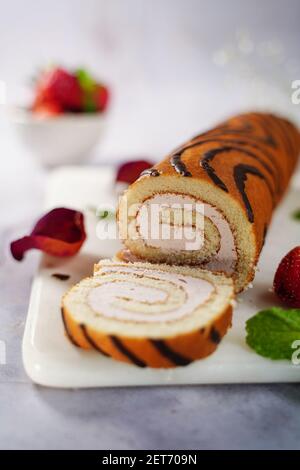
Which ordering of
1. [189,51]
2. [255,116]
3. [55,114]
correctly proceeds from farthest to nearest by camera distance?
[189,51]
[55,114]
[255,116]

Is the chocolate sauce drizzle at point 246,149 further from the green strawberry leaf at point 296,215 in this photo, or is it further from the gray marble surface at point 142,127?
the gray marble surface at point 142,127

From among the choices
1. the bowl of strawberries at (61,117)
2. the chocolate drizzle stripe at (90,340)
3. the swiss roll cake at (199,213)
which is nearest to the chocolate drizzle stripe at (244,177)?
the swiss roll cake at (199,213)

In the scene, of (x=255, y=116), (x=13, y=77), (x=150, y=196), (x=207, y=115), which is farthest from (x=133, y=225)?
(x=13, y=77)

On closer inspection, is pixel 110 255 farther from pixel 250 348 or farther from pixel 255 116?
pixel 255 116

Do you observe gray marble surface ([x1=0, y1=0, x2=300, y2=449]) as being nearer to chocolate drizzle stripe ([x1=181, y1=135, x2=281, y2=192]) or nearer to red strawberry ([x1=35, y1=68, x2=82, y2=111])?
red strawberry ([x1=35, y1=68, x2=82, y2=111])

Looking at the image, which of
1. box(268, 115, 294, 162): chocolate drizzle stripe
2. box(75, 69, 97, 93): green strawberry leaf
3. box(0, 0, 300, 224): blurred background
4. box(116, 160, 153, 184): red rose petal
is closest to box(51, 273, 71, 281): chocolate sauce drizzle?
box(116, 160, 153, 184): red rose petal
